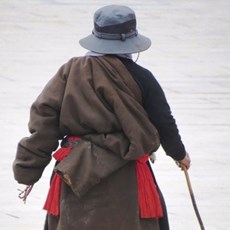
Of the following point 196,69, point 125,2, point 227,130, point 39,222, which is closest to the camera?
point 39,222

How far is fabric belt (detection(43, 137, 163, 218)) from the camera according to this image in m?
4.30

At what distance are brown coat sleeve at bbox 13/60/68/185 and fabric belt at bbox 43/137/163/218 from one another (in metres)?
0.08

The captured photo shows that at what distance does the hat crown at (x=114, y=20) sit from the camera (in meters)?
4.23

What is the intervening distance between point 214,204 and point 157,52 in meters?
3.74

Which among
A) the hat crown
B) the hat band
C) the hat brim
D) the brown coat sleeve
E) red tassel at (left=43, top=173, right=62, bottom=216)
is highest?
the hat crown

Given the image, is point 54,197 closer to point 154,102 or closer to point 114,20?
point 154,102

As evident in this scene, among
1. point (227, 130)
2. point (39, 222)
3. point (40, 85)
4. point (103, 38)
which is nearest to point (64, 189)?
point (103, 38)

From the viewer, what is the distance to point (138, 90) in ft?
13.8

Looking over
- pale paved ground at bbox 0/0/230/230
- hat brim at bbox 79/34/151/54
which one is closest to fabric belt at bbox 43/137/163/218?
hat brim at bbox 79/34/151/54

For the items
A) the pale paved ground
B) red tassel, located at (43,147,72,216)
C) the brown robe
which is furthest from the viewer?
the pale paved ground

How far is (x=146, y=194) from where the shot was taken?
4320 millimetres

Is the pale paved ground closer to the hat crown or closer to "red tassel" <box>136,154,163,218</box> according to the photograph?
"red tassel" <box>136,154,163,218</box>

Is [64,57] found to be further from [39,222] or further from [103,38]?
[103,38]

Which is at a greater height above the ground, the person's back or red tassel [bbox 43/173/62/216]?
the person's back
